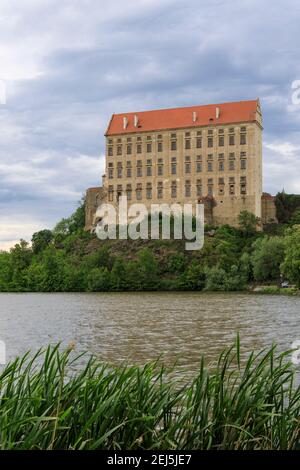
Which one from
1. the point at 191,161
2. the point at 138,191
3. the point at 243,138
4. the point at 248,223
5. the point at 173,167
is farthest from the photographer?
the point at 138,191

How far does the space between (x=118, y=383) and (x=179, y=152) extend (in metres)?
79.7

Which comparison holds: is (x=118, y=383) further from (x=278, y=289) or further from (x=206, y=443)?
(x=278, y=289)

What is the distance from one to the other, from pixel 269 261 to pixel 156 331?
36555 millimetres

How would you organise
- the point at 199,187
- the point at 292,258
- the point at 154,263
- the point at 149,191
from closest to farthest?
the point at 292,258
the point at 154,263
the point at 199,187
the point at 149,191

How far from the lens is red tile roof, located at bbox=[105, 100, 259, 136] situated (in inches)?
3258

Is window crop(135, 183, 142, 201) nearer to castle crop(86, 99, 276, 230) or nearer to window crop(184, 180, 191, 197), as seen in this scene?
castle crop(86, 99, 276, 230)

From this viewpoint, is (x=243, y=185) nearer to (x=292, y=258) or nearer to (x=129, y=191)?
(x=129, y=191)

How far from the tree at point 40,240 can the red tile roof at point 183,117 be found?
54.2 feet

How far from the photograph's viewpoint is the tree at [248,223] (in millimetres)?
74556

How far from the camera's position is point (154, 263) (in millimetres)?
68562

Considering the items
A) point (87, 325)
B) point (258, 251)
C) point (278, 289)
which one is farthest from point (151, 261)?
point (87, 325)

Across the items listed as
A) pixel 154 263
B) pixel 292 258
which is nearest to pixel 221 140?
pixel 154 263
